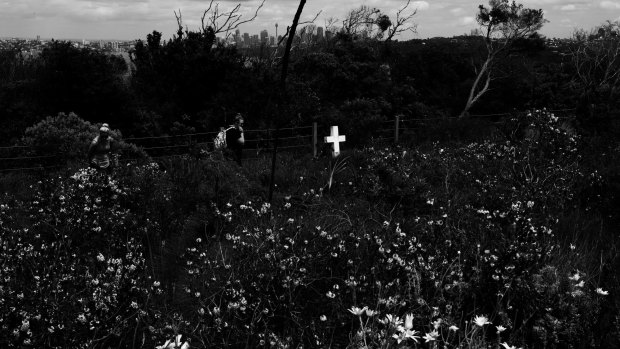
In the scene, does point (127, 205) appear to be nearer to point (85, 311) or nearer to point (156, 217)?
point (156, 217)

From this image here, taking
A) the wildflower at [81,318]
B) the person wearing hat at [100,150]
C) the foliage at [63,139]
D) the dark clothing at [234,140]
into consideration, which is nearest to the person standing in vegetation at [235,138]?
the dark clothing at [234,140]

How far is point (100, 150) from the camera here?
969cm

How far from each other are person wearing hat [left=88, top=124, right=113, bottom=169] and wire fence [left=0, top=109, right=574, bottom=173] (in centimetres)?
161

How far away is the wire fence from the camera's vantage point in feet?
42.5

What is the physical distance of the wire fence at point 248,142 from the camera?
1296 centimetres

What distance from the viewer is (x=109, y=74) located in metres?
17.4

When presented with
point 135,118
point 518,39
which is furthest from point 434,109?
point 135,118

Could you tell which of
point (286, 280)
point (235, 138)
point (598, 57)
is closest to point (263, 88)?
point (235, 138)

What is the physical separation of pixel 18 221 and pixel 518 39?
27037mm

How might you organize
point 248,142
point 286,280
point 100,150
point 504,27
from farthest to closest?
point 504,27, point 248,142, point 100,150, point 286,280

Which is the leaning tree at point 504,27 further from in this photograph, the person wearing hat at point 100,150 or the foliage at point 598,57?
the person wearing hat at point 100,150

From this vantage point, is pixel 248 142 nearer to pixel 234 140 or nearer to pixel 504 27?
pixel 234 140

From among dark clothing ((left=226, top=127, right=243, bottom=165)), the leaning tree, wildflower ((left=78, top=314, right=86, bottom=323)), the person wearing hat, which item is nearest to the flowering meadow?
wildflower ((left=78, top=314, right=86, bottom=323))

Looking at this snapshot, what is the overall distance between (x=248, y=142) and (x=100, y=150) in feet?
23.8
